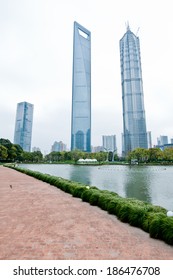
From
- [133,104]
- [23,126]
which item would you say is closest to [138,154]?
[133,104]

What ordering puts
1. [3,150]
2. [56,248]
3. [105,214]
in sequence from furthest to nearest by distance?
[3,150], [105,214], [56,248]

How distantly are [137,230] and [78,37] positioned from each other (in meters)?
195

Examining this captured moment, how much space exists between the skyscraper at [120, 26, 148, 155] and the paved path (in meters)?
140

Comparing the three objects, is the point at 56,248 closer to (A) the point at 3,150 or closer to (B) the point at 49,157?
(A) the point at 3,150

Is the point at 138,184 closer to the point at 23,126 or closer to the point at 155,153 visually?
the point at 155,153

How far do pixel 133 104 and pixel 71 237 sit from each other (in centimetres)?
15351

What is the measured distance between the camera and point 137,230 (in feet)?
17.2

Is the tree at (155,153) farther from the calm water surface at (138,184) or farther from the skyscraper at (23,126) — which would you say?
the skyscraper at (23,126)

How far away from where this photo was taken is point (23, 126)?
18612 centimetres

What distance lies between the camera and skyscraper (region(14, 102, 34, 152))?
186 m

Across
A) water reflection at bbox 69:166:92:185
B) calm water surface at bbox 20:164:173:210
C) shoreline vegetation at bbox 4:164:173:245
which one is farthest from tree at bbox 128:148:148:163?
shoreline vegetation at bbox 4:164:173:245

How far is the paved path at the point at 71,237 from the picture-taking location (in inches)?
147

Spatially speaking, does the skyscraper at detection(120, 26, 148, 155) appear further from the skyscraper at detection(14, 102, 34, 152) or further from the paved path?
the paved path
